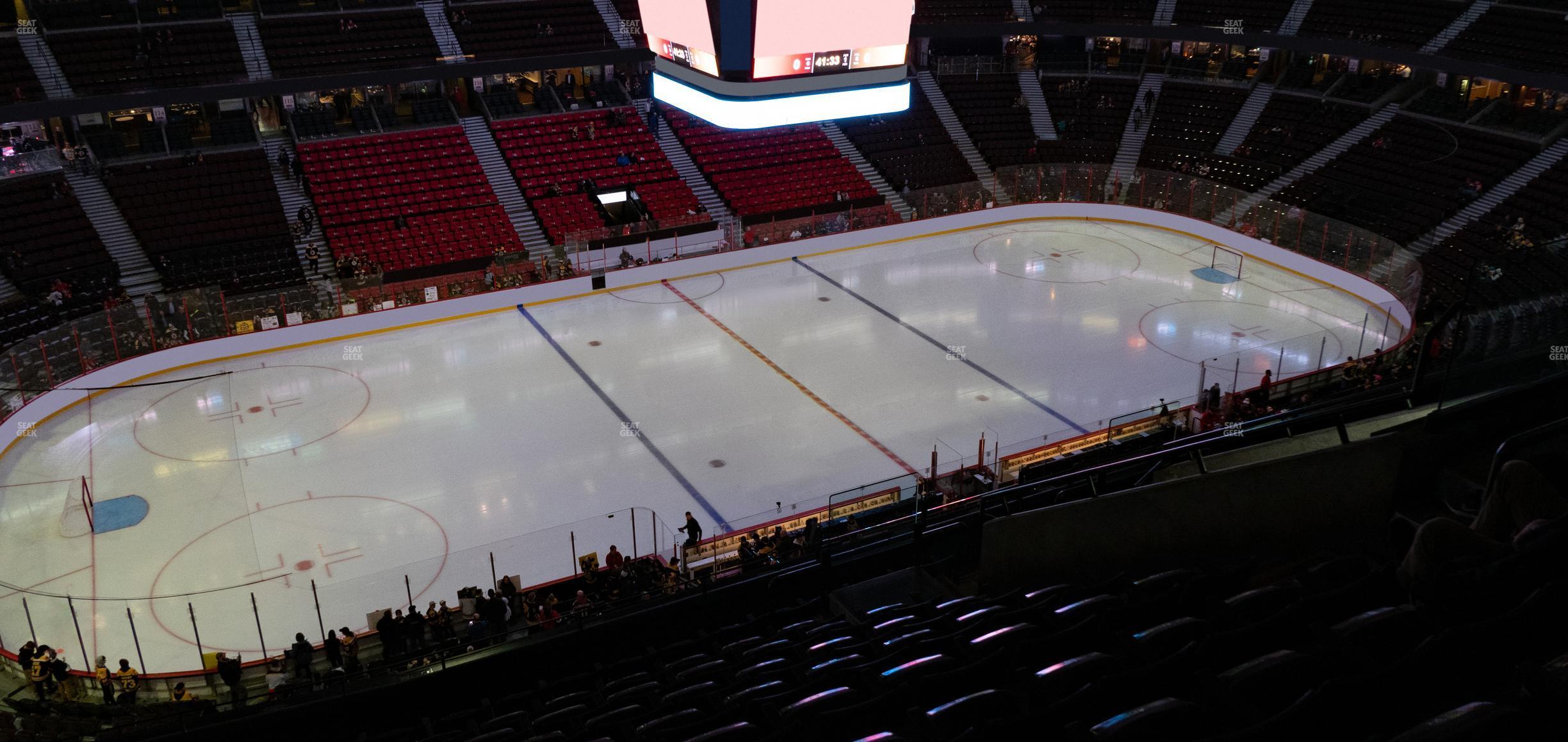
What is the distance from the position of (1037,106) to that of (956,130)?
3.28 m

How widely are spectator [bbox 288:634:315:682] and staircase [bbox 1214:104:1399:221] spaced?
2712cm

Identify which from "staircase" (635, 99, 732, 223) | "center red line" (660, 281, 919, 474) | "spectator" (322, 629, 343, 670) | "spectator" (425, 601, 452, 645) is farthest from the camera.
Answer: "staircase" (635, 99, 732, 223)

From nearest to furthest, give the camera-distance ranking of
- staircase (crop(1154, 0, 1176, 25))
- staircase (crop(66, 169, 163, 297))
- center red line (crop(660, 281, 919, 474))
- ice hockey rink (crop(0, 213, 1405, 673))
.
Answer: ice hockey rink (crop(0, 213, 1405, 673)) < center red line (crop(660, 281, 919, 474)) < staircase (crop(66, 169, 163, 297)) < staircase (crop(1154, 0, 1176, 25))

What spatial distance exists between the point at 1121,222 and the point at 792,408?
16215mm

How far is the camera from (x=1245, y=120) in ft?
114

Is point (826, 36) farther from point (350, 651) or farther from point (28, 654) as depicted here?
point (28, 654)

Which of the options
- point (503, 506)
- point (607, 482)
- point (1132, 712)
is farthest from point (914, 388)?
point (1132, 712)

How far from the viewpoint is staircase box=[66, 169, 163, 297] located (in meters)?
25.2

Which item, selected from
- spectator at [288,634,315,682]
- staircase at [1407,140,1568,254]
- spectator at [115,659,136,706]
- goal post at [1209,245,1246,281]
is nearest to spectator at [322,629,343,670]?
spectator at [288,634,315,682]

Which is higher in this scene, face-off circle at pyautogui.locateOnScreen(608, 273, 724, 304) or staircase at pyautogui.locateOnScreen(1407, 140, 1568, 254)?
staircase at pyautogui.locateOnScreen(1407, 140, 1568, 254)

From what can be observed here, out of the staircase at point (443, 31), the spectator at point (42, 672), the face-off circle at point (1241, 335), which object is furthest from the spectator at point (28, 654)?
the staircase at point (443, 31)

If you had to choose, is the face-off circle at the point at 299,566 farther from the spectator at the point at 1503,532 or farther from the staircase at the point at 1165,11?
the staircase at the point at 1165,11

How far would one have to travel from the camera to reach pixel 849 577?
516 inches

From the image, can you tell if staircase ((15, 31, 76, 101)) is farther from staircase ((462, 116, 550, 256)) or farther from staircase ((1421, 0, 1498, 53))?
staircase ((1421, 0, 1498, 53))
